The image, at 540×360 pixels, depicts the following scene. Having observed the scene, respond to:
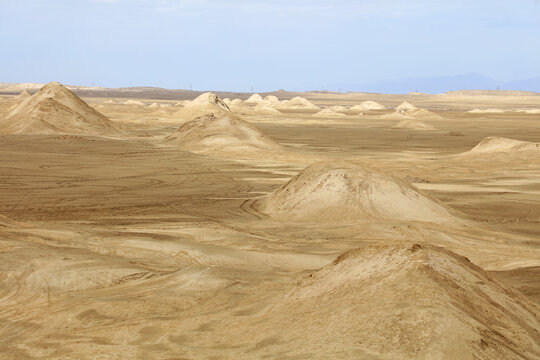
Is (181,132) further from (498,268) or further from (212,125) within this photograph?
(498,268)

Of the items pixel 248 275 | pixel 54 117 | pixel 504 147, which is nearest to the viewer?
pixel 248 275

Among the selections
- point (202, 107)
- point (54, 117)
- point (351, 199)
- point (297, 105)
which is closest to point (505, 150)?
point (351, 199)

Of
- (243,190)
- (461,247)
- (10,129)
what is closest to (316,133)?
(10,129)

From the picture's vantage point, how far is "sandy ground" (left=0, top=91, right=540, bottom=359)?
644cm

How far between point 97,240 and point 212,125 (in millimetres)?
25219

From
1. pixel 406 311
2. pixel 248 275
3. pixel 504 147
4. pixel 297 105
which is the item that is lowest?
pixel 248 275

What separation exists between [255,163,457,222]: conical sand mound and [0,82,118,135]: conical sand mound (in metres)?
26.8

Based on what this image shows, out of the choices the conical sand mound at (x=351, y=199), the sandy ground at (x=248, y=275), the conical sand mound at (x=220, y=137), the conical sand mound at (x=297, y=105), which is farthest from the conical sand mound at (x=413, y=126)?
the conical sand mound at (x=297, y=105)

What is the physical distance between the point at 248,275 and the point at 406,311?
12.4 feet

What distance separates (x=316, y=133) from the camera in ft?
171

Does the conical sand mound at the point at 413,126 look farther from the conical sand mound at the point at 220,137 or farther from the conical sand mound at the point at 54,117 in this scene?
the conical sand mound at the point at 220,137

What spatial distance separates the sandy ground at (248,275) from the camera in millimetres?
6441

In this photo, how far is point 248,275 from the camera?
32.4 ft

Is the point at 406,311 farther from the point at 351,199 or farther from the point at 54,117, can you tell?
the point at 54,117
